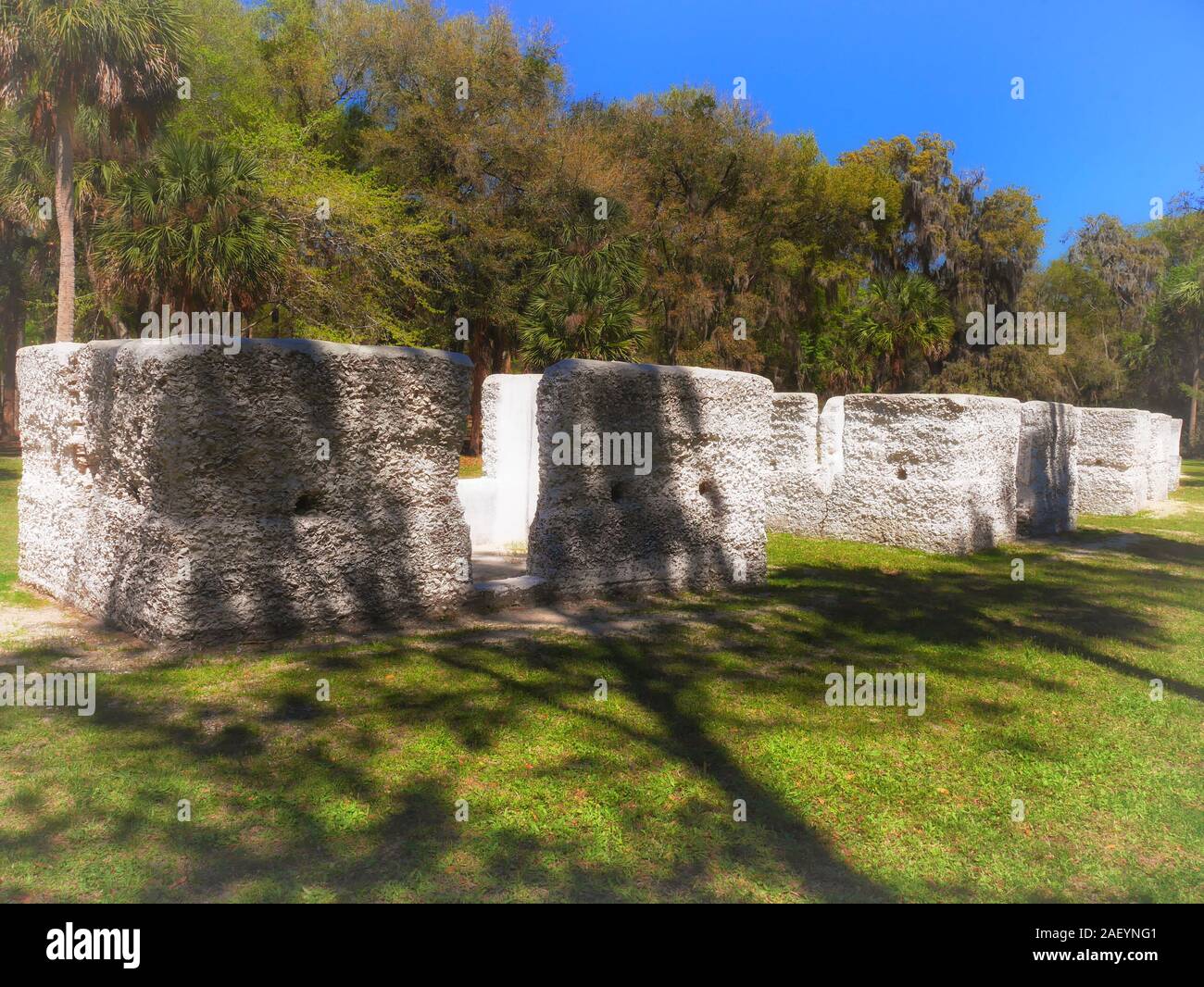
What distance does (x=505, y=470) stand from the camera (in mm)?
10297

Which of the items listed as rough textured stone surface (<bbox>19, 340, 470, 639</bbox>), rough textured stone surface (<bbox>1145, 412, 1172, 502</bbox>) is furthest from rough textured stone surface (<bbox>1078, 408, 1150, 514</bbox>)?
rough textured stone surface (<bbox>19, 340, 470, 639</bbox>)

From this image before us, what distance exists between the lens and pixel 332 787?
394 cm

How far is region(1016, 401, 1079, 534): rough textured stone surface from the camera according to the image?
1315 cm

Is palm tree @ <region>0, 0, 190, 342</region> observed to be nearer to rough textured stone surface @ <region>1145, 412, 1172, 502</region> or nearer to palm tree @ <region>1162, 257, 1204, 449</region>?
rough textured stone surface @ <region>1145, 412, 1172, 502</region>

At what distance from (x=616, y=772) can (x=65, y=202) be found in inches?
600

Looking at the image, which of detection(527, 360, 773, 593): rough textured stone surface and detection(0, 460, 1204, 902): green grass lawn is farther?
detection(527, 360, 773, 593): rough textured stone surface

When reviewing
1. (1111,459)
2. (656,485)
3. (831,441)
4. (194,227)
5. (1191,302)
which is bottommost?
(656,485)

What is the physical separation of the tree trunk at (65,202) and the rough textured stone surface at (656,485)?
11.0m

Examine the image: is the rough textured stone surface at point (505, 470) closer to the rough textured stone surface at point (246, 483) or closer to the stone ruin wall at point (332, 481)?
the stone ruin wall at point (332, 481)

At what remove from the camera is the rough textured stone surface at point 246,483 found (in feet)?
18.6

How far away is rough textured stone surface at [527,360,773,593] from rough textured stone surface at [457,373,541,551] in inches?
89.8

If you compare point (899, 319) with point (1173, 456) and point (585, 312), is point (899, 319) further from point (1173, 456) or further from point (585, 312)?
point (585, 312)

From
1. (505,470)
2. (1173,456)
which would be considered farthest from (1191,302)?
(505,470)
